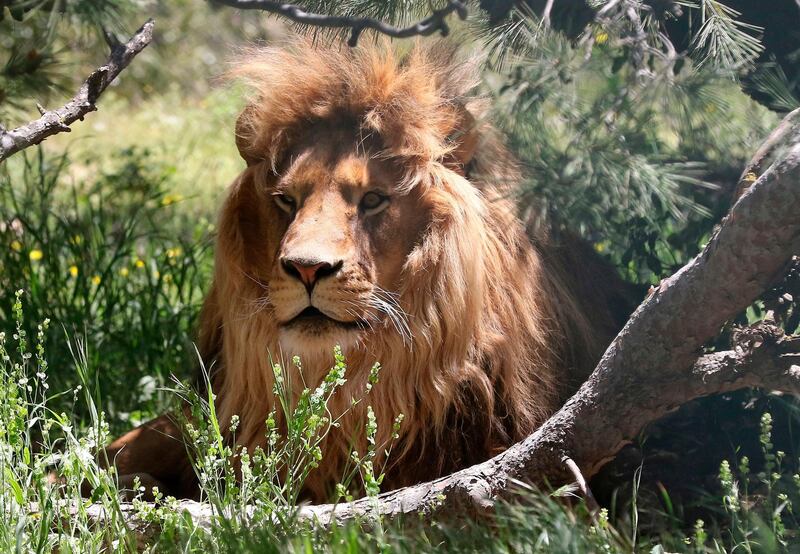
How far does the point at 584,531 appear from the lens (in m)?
2.47

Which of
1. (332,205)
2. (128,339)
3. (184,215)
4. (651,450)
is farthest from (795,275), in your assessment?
(184,215)

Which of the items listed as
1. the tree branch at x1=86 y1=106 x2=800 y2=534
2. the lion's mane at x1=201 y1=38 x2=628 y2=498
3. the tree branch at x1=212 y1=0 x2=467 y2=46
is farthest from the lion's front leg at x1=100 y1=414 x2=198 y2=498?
the tree branch at x1=212 y1=0 x2=467 y2=46

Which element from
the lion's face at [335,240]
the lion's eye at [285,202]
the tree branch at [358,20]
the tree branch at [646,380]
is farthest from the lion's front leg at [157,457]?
the tree branch at [358,20]

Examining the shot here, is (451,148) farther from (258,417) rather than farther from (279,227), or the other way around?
(258,417)

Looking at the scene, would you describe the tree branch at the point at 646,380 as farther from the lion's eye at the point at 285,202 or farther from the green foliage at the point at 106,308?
the green foliage at the point at 106,308

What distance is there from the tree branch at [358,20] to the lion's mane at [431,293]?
34cm

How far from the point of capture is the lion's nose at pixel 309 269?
10.2ft

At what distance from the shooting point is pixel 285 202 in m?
3.45

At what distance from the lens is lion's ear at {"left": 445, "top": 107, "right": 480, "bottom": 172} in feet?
11.3

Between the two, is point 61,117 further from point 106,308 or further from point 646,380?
point 106,308

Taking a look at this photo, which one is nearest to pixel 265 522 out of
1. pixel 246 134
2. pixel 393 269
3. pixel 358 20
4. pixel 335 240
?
pixel 335 240

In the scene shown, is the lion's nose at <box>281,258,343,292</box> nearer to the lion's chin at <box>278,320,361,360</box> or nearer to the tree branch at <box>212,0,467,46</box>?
the lion's chin at <box>278,320,361,360</box>

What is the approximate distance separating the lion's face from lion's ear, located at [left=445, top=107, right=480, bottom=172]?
0.20 meters

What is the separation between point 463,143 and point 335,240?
56 cm
